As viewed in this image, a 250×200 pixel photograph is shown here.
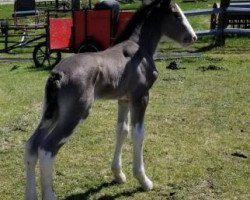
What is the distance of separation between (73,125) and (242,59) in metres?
10.9

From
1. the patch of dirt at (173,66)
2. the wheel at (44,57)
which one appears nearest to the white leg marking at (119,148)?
the patch of dirt at (173,66)

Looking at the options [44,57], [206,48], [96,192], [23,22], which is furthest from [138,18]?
[23,22]

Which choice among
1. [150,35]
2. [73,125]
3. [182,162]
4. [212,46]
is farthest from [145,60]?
[212,46]

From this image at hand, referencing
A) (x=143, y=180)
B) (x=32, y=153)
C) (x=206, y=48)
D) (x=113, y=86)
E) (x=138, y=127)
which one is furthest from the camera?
(x=206, y=48)

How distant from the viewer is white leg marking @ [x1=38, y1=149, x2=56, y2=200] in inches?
184

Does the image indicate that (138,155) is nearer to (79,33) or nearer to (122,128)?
(122,128)

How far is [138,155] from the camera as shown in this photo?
219 inches

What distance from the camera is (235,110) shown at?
9391 mm

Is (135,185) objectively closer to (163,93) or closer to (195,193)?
(195,193)

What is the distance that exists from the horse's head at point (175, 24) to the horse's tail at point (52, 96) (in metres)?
1.68

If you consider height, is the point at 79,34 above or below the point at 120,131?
below

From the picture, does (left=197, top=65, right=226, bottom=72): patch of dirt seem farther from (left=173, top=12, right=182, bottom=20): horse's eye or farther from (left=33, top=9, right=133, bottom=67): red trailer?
(left=173, top=12, right=182, bottom=20): horse's eye

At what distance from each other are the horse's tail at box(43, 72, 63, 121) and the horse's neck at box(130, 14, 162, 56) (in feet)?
4.34

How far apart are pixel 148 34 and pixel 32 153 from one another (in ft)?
6.15
